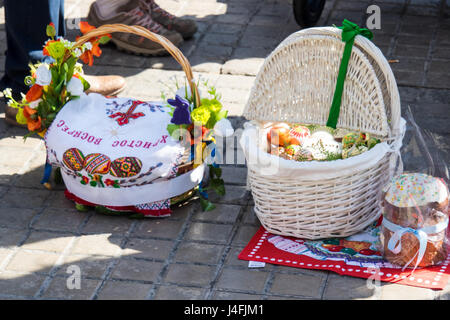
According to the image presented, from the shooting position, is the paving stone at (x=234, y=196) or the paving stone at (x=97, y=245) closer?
the paving stone at (x=97, y=245)

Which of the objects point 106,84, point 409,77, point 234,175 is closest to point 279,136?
point 234,175

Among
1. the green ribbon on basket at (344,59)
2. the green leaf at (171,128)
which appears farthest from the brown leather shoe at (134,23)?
the green ribbon on basket at (344,59)

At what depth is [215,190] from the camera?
11.4 ft

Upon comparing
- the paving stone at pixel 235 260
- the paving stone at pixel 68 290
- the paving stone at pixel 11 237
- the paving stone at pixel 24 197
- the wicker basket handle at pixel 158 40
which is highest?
the wicker basket handle at pixel 158 40

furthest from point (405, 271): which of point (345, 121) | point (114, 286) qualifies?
point (114, 286)

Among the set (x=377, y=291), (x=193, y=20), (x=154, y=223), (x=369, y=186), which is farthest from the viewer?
(x=193, y=20)

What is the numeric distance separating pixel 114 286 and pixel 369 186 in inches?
44.0

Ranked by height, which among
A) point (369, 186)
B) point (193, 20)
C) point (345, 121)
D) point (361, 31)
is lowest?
point (193, 20)

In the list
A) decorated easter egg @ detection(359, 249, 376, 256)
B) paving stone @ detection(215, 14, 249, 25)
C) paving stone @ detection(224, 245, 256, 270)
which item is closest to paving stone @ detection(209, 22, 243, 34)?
paving stone @ detection(215, 14, 249, 25)

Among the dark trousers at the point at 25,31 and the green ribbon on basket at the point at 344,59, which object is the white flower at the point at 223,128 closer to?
the green ribbon on basket at the point at 344,59

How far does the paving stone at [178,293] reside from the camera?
2902 mm

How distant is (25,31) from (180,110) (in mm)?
1360

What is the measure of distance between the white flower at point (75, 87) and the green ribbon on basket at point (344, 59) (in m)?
1.18

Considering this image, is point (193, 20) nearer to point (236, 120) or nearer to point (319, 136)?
point (236, 120)
